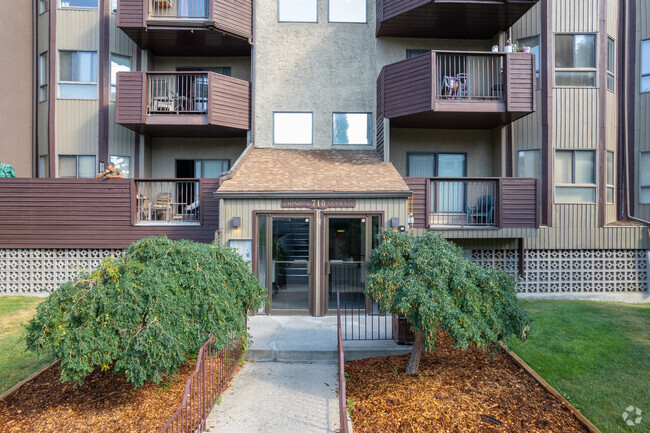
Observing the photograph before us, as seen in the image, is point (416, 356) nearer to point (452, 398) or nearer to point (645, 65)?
point (452, 398)

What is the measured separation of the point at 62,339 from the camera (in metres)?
4.50

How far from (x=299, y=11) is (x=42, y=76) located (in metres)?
9.25

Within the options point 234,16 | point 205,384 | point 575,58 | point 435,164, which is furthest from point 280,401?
point 575,58

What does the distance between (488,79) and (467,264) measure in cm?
747

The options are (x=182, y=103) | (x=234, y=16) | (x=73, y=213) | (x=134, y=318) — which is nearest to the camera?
(x=134, y=318)

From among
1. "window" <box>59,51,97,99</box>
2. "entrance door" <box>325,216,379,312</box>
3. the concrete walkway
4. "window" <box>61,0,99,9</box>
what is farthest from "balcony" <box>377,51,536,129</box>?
"window" <box>61,0,99,9</box>

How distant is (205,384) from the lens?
526 cm

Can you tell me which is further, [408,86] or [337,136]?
[337,136]

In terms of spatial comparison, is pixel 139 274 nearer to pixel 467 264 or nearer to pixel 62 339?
pixel 62 339

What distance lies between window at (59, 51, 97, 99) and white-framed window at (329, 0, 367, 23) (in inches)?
316

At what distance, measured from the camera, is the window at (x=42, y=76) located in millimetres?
12969

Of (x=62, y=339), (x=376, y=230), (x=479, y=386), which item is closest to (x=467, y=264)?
(x=479, y=386)

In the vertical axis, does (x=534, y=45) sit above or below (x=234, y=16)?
below

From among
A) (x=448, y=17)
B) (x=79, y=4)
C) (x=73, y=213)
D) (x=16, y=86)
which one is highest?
(x=79, y=4)
